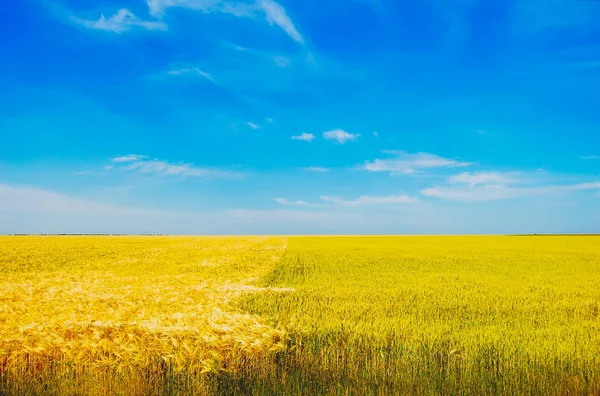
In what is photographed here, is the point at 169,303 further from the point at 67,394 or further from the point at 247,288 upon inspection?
the point at 67,394

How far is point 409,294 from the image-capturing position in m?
12.7

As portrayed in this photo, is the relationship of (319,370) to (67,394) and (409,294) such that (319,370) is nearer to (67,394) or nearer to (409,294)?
(67,394)

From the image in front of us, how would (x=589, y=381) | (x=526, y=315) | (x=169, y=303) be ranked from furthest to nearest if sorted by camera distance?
(x=169, y=303), (x=526, y=315), (x=589, y=381)

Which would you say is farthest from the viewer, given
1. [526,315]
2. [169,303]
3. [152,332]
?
[169,303]

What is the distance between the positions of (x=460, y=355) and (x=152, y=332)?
5.46 meters

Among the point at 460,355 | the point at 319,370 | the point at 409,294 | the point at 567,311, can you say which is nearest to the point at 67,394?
the point at 319,370

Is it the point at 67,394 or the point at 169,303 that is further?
the point at 169,303

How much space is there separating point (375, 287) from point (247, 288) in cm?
445

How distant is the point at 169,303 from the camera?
10.7 meters

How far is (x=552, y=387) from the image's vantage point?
5680 millimetres

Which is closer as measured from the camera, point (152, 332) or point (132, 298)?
point (152, 332)

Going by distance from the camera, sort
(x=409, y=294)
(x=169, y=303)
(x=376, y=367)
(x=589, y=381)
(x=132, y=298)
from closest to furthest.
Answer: (x=589, y=381) < (x=376, y=367) < (x=169, y=303) < (x=132, y=298) < (x=409, y=294)

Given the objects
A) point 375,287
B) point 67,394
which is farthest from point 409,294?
point 67,394

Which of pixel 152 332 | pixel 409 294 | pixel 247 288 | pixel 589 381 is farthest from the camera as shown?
pixel 247 288
